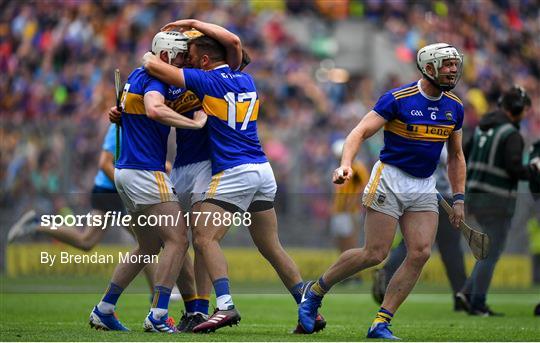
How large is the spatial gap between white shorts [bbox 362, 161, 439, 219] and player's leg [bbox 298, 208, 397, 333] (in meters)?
0.07

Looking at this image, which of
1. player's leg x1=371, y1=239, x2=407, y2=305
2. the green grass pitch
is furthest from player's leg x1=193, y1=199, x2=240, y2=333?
player's leg x1=371, y1=239, x2=407, y2=305

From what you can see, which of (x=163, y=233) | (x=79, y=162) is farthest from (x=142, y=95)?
(x=79, y=162)

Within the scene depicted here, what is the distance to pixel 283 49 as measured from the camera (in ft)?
90.3

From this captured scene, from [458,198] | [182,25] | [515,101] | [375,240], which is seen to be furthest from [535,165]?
[182,25]

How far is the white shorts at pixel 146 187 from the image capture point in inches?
415

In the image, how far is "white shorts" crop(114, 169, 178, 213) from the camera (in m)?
10.5

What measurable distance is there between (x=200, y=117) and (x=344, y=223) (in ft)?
32.9

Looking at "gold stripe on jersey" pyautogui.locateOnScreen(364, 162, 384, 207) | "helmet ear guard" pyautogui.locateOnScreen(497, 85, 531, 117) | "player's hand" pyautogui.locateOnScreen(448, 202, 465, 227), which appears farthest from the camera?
"helmet ear guard" pyautogui.locateOnScreen(497, 85, 531, 117)

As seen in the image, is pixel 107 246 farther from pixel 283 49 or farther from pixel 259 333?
pixel 283 49

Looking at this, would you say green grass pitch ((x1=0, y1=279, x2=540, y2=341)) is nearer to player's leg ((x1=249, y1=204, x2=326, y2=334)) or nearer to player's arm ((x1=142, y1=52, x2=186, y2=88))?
player's leg ((x1=249, y1=204, x2=326, y2=334))

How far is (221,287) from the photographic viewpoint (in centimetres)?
1027

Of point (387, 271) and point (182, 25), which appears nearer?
point (182, 25)

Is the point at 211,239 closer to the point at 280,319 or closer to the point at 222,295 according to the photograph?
the point at 222,295

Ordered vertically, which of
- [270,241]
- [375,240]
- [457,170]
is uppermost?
[457,170]
